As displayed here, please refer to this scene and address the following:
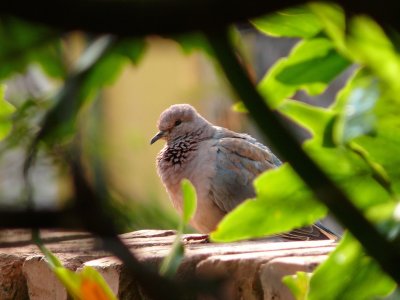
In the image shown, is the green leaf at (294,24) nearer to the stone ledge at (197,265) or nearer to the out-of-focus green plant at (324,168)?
the out-of-focus green plant at (324,168)

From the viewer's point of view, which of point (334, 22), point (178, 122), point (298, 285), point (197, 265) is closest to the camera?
point (334, 22)

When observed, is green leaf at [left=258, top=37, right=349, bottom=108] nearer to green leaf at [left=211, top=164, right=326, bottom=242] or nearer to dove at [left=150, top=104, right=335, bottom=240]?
green leaf at [left=211, top=164, right=326, bottom=242]

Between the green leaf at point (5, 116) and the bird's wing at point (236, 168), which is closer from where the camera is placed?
the green leaf at point (5, 116)

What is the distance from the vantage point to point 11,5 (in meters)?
0.43

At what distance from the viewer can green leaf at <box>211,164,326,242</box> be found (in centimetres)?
77

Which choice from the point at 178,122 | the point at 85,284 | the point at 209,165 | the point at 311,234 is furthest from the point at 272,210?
the point at 178,122

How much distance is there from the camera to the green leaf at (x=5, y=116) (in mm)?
681

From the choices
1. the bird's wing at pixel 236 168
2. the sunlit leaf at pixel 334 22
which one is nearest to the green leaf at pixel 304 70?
the sunlit leaf at pixel 334 22

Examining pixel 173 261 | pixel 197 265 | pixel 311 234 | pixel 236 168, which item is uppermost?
pixel 173 261

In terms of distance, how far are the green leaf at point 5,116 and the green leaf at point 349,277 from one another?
1.03 feet

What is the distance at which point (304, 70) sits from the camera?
0.79 metres

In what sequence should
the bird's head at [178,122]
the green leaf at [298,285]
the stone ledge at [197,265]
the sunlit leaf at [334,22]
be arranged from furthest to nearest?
1. the bird's head at [178,122]
2. the stone ledge at [197,265]
3. the green leaf at [298,285]
4. the sunlit leaf at [334,22]

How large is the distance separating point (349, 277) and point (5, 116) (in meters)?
0.34

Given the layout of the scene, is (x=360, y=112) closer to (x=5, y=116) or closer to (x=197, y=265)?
(x=5, y=116)
